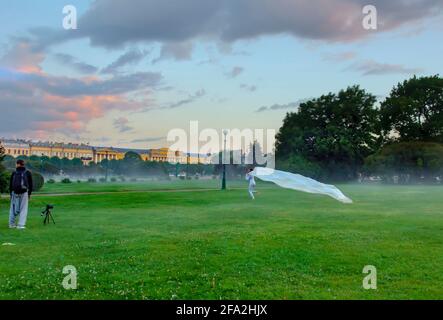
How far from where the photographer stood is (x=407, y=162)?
8262 centimetres

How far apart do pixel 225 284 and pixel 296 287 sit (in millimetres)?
1359

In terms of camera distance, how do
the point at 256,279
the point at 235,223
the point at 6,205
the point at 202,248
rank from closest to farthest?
the point at 256,279 → the point at 202,248 → the point at 235,223 → the point at 6,205

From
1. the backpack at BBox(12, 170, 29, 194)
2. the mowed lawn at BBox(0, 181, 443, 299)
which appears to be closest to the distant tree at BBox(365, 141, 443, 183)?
the mowed lawn at BBox(0, 181, 443, 299)

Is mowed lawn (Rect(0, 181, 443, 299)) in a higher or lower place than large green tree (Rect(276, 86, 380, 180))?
lower

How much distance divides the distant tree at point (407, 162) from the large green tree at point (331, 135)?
5464 mm

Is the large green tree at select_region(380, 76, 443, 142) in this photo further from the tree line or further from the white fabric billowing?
the white fabric billowing

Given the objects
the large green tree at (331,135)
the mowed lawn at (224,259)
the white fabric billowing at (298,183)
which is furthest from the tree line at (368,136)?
the mowed lawn at (224,259)

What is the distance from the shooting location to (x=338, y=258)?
456 inches

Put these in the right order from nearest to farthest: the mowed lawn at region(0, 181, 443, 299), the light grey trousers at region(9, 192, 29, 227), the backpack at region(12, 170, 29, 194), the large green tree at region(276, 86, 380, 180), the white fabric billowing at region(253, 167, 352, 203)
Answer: the mowed lawn at region(0, 181, 443, 299) → the backpack at region(12, 170, 29, 194) → the light grey trousers at region(9, 192, 29, 227) → the white fabric billowing at region(253, 167, 352, 203) → the large green tree at region(276, 86, 380, 180)

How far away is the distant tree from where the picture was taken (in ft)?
263

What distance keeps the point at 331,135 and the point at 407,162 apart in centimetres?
1469

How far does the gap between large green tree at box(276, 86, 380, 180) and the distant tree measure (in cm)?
546

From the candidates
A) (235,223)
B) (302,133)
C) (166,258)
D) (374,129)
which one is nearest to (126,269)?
(166,258)
